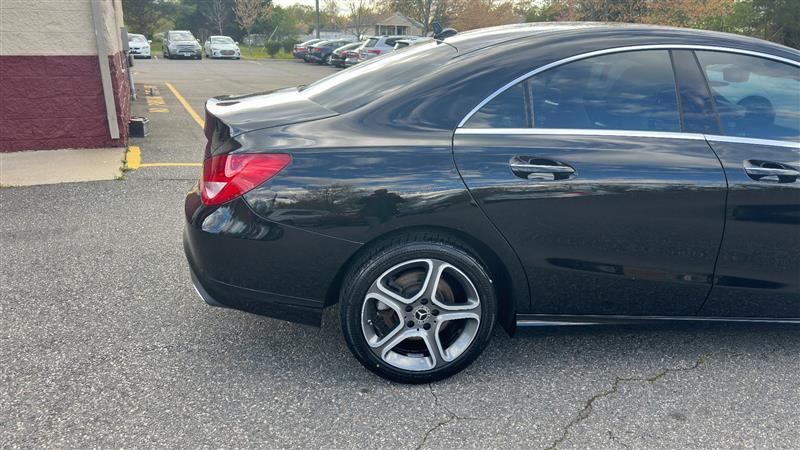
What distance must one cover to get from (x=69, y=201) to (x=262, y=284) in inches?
133

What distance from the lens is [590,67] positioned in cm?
272

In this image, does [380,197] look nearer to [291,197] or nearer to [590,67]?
[291,197]

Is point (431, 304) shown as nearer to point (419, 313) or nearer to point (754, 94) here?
point (419, 313)

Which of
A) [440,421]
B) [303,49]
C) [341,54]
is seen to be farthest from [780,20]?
[440,421]

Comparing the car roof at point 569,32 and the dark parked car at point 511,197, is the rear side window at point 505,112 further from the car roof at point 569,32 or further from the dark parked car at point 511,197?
the car roof at point 569,32

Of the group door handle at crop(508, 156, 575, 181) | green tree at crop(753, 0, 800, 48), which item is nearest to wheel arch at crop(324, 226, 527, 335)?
door handle at crop(508, 156, 575, 181)

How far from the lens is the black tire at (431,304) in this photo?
8.31 ft

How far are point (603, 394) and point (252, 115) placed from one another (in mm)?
2073

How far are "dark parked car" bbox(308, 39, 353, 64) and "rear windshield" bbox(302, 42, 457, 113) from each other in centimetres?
2905

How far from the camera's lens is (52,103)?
261 inches

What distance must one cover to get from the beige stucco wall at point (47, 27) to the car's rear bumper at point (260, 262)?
5106 mm

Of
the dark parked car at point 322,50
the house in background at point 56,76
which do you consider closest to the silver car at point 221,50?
the dark parked car at point 322,50

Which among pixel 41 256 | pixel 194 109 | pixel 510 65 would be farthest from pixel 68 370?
pixel 194 109

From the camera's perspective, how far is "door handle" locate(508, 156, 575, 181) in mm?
2559
